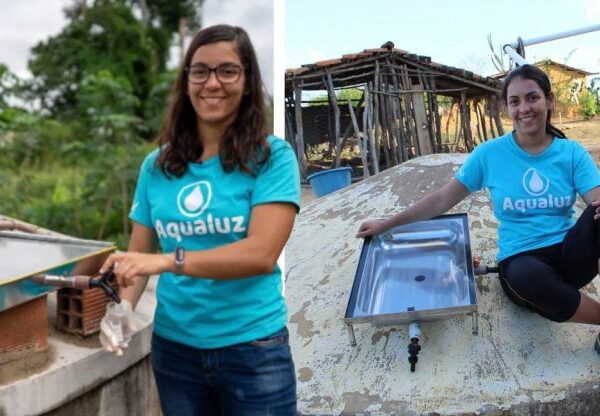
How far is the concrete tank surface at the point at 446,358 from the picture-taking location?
6.57 feet

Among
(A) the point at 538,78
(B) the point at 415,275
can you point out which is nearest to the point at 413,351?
(B) the point at 415,275

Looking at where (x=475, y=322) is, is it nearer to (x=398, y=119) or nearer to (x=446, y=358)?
(x=446, y=358)

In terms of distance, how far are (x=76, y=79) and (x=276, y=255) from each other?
3444mm

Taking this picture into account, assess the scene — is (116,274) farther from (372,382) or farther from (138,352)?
(372,382)

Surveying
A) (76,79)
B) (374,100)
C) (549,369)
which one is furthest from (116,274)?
(76,79)

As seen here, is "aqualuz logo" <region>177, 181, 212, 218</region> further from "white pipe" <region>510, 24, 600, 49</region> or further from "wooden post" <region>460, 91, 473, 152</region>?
"wooden post" <region>460, 91, 473, 152</region>

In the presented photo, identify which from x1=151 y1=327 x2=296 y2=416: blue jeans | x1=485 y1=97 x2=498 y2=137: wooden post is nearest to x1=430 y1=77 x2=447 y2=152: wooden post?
x1=485 y1=97 x2=498 y2=137: wooden post

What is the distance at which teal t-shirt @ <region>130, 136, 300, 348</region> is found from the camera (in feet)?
3.66

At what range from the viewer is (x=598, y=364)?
2.11 m

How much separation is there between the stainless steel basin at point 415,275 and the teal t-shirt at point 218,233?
908 mm

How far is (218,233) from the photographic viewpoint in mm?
1117

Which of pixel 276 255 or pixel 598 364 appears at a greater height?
pixel 276 255

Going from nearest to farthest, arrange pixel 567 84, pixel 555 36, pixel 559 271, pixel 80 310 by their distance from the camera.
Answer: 1. pixel 80 310
2. pixel 559 271
3. pixel 555 36
4. pixel 567 84

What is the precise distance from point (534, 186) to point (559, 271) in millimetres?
260
